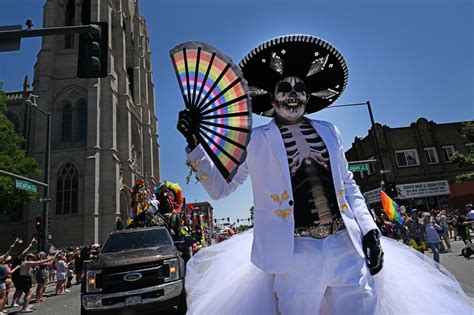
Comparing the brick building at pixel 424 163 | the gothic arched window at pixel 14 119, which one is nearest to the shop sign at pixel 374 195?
the brick building at pixel 424 163

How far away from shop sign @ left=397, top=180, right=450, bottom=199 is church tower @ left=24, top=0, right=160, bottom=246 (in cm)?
2522

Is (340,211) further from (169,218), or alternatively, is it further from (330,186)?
(169,218)

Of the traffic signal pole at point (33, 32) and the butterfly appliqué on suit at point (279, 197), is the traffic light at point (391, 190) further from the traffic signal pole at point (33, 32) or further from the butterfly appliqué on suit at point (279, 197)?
the butterfly appliqué on suit at point (279, 197)

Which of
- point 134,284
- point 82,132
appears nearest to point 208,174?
point 134,284

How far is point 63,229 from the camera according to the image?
94.7 feet

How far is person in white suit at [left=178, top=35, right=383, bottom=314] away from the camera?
1.88m

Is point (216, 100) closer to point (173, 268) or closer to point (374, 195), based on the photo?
point (173, 268)

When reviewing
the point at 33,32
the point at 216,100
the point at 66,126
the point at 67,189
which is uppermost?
the point at 66,126

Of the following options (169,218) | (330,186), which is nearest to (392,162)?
(169,218)

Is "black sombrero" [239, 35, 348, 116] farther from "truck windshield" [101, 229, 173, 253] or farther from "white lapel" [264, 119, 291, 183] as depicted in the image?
"truck windshield" [101, 229, 173, 253]

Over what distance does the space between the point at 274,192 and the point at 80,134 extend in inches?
1347

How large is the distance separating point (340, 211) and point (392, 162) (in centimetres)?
2792

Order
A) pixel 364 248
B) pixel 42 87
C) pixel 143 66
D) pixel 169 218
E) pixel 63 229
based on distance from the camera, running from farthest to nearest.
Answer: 1. pixel 143 66
2. pixel 42 87
3. pixel 63 229
4. pixel 169 218
5. pixel 364 248

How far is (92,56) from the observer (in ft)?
28.4
